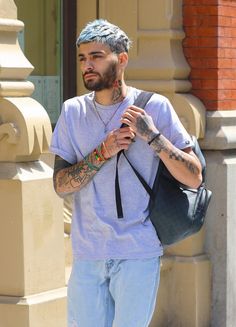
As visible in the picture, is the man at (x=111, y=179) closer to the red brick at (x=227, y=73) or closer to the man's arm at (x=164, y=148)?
the man's arm at (x=164, y=148)

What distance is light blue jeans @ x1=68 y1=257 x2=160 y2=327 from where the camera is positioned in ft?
15.2

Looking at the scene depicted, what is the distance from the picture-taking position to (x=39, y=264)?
696 centimetres

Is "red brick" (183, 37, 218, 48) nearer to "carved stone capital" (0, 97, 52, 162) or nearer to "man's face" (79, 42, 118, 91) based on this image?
"carved stone capital" (0, 97, 52, 162)

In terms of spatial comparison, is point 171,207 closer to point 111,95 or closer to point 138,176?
point 138,176

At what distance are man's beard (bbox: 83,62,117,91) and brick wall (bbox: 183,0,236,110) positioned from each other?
3706 millimetres

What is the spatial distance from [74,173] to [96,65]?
477 millimetres

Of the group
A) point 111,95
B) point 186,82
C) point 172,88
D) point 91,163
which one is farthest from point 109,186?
point 186,82

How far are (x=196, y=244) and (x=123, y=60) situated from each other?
3.86 metres

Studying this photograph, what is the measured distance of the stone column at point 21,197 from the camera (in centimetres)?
680

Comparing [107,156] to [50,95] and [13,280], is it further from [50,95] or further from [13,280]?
[50,95]

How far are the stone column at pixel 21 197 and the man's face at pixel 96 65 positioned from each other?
212 centimetres

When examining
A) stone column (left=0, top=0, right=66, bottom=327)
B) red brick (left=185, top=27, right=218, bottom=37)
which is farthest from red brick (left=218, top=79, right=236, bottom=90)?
stone column (left=0, top=0, right=66, bottom=327)

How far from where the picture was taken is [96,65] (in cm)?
468


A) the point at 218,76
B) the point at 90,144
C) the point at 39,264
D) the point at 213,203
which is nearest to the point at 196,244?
the point at 213,203
